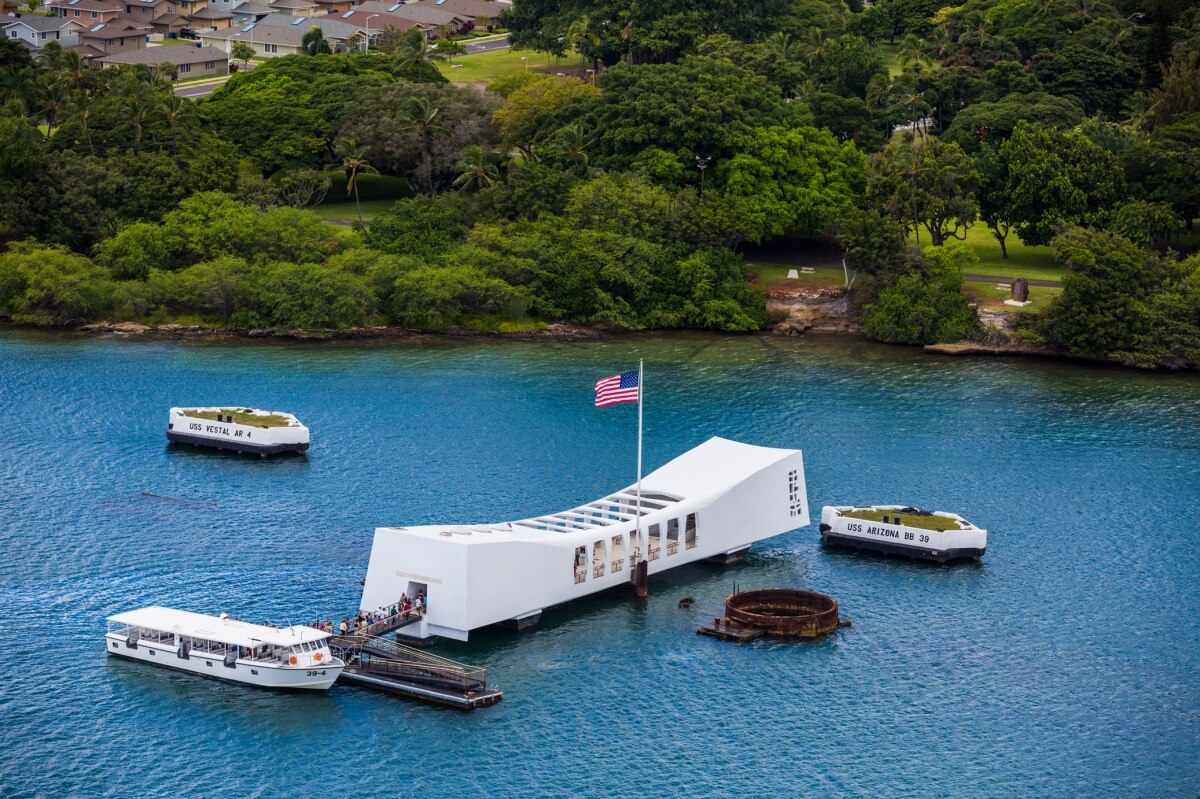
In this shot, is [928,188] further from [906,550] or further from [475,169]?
[906,550]

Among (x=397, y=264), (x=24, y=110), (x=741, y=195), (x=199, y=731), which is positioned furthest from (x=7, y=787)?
(x=24, y=110)

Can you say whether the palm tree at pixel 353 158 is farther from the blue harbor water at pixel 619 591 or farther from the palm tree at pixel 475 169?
the blue harbor water at pixel 619 591

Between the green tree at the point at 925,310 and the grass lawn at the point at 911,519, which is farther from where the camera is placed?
the green tree at the point at 925,310

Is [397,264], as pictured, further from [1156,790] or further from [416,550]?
[1156,790]

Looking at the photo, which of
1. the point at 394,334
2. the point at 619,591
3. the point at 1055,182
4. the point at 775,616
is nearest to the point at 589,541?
the point at 619,591

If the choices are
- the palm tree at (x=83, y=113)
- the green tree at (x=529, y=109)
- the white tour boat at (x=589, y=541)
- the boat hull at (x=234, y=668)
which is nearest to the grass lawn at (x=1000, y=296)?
the green tree at (x=529, y=109)

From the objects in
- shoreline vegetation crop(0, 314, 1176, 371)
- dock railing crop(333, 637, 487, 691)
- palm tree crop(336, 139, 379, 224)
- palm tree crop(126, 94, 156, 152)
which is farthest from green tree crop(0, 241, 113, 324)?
dock railing crop(333, 637, 487, 691)

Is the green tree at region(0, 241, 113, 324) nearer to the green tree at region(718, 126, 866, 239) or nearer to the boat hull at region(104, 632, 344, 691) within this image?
the green tree at region(718, 126, 866, 239)
